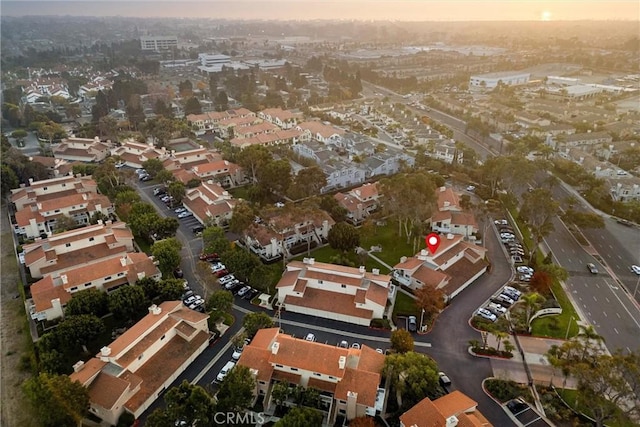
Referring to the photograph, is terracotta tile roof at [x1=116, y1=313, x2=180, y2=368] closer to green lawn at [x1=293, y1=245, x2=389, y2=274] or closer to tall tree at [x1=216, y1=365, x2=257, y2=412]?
tall tree at [x1=216, y1=365, x2=257, y2=412]

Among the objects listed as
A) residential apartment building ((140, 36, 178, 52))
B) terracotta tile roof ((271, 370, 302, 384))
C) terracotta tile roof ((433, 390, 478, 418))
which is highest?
residential apartment building ((140, 36, 178, 52))

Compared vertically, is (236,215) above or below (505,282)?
above

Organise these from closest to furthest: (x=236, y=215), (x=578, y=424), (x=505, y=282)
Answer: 1. (x=578, y=424)
2. (x=505, y=282)
3. (x=236, y=215)

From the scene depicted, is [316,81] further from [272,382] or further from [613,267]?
[272,382]

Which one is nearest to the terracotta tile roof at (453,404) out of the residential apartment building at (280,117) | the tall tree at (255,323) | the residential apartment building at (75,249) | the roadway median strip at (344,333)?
the roadway median strip at (344,333)

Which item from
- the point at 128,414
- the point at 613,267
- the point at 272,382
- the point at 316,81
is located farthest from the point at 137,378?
the point at 316,81

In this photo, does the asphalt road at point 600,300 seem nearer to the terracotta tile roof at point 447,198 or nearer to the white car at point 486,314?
the white car at point 486,314

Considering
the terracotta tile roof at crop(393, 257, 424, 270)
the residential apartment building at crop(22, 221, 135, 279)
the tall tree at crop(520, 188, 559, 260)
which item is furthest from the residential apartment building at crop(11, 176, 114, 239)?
the tall tree at crop(520, 188, 559, 260)

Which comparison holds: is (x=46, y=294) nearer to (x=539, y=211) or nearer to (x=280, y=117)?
(x=539, y=211)
